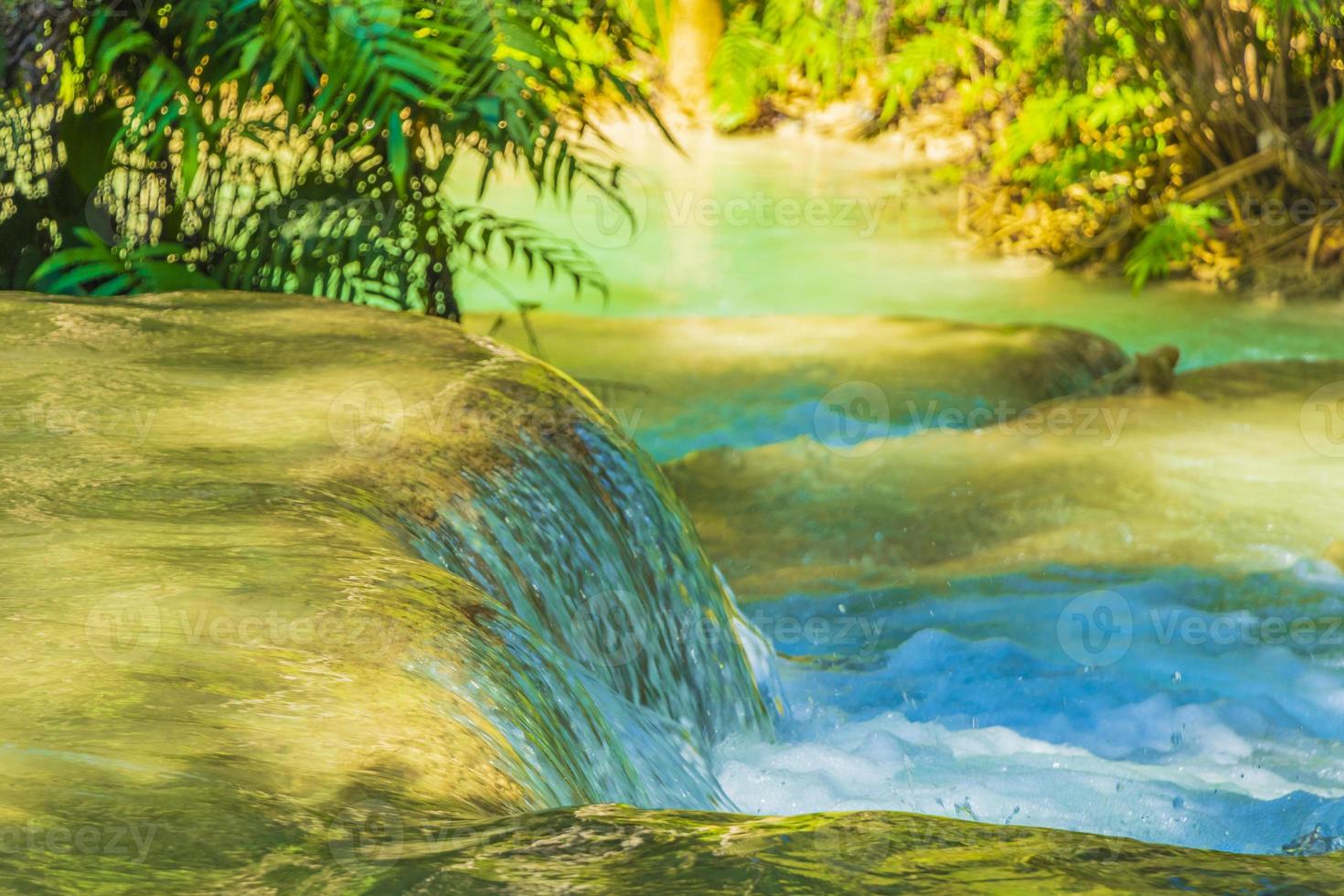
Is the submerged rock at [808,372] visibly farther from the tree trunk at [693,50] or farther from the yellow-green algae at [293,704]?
the tree trunk at [693,50]

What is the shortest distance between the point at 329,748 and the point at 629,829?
341 millimetres

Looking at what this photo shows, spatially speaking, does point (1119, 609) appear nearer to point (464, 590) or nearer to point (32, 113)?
point (464, 590)

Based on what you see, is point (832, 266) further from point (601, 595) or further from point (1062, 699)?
point (601, 595)

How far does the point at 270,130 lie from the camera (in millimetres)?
4535

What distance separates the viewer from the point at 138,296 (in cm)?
383

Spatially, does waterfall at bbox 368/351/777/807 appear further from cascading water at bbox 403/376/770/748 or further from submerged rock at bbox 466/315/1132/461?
submerged rock at bbox 466/315/1132/461

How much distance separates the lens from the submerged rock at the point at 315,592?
1.55 metres

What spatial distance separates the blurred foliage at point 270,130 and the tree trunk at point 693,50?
1032cm

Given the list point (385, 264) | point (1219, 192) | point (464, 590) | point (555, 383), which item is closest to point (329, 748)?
point (464, 590)

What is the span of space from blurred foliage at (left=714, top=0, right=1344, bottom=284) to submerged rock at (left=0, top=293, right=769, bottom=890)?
431cm

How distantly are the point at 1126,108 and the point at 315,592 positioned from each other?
7.11m

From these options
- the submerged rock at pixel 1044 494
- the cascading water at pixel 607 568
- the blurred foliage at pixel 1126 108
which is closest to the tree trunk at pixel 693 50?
the blurred foliage at pixel 1126 108

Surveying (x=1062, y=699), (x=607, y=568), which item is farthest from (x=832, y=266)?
(x=607, y=568)

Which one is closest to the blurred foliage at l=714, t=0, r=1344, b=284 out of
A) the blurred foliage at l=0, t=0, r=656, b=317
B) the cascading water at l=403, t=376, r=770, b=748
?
the blurred foliage at l=0, t=0, r=656, b=317
